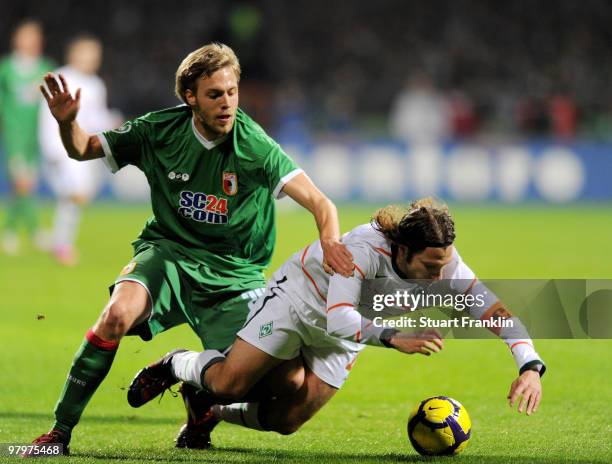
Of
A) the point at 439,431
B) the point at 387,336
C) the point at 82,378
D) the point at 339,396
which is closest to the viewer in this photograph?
the point at 387,336

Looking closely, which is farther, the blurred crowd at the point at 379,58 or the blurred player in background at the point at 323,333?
the blurred crowd at the point at 379,58

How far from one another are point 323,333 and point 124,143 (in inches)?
59.2

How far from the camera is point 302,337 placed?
18.6 ft

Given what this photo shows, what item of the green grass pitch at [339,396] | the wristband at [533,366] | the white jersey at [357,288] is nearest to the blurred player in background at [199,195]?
the white jersey at [357,288]

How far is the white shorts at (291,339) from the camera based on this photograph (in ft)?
18.4

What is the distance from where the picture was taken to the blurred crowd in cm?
2322

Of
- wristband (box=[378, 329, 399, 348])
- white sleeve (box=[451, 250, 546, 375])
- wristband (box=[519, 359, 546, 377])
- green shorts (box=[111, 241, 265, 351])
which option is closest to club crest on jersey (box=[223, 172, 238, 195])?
green shorts (box=[111, 241, 265, 351])

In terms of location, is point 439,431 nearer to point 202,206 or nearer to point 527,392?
point 527,392

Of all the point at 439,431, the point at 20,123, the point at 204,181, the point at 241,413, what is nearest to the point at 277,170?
the point at 204,181

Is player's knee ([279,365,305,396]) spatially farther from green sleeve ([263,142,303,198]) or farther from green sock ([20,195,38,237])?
green sock ([20,195,38,237])

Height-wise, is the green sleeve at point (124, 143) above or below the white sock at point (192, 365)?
above

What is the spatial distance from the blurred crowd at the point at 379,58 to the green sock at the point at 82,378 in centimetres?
1721

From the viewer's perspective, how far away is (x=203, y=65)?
229 inches

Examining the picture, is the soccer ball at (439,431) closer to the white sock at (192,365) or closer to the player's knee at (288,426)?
the player's knee at (288,426)
